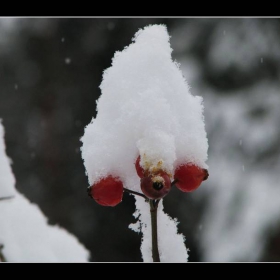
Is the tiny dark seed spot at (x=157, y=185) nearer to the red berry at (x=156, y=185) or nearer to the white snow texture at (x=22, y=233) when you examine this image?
the red berry at (x=156, y=185)

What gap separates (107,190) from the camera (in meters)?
0.91

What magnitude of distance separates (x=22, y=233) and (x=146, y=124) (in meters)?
0.63

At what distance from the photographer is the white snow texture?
114cm

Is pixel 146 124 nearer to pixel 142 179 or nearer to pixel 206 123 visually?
pixel 142 179

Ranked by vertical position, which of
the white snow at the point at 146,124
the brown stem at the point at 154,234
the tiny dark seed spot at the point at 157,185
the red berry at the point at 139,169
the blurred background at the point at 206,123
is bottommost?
the brown stem at the point at 154,234

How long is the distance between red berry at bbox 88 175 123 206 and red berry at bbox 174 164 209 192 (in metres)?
0.11

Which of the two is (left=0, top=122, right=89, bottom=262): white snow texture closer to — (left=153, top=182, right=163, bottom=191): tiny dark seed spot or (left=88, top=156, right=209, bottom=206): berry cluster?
(left=88, top=156, right=209, bottom=206): berry cluster

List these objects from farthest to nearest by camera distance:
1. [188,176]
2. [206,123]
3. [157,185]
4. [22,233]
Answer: [206,123] < [22,233] < [188,176] < [157,185]

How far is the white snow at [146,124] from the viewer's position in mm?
824

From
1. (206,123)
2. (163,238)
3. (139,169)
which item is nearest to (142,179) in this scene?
(139,169)

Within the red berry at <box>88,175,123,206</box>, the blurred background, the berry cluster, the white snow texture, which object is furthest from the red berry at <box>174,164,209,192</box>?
the blurred background

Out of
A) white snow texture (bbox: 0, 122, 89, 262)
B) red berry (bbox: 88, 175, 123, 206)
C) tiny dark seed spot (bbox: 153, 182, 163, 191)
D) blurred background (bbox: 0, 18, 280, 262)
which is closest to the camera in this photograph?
tiny dark seed spot (bbox: 153, 182, 163, 191)

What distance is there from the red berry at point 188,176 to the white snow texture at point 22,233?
1.32 ft

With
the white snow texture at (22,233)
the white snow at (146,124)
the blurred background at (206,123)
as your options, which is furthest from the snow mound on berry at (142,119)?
the blurred background at (206,123)
